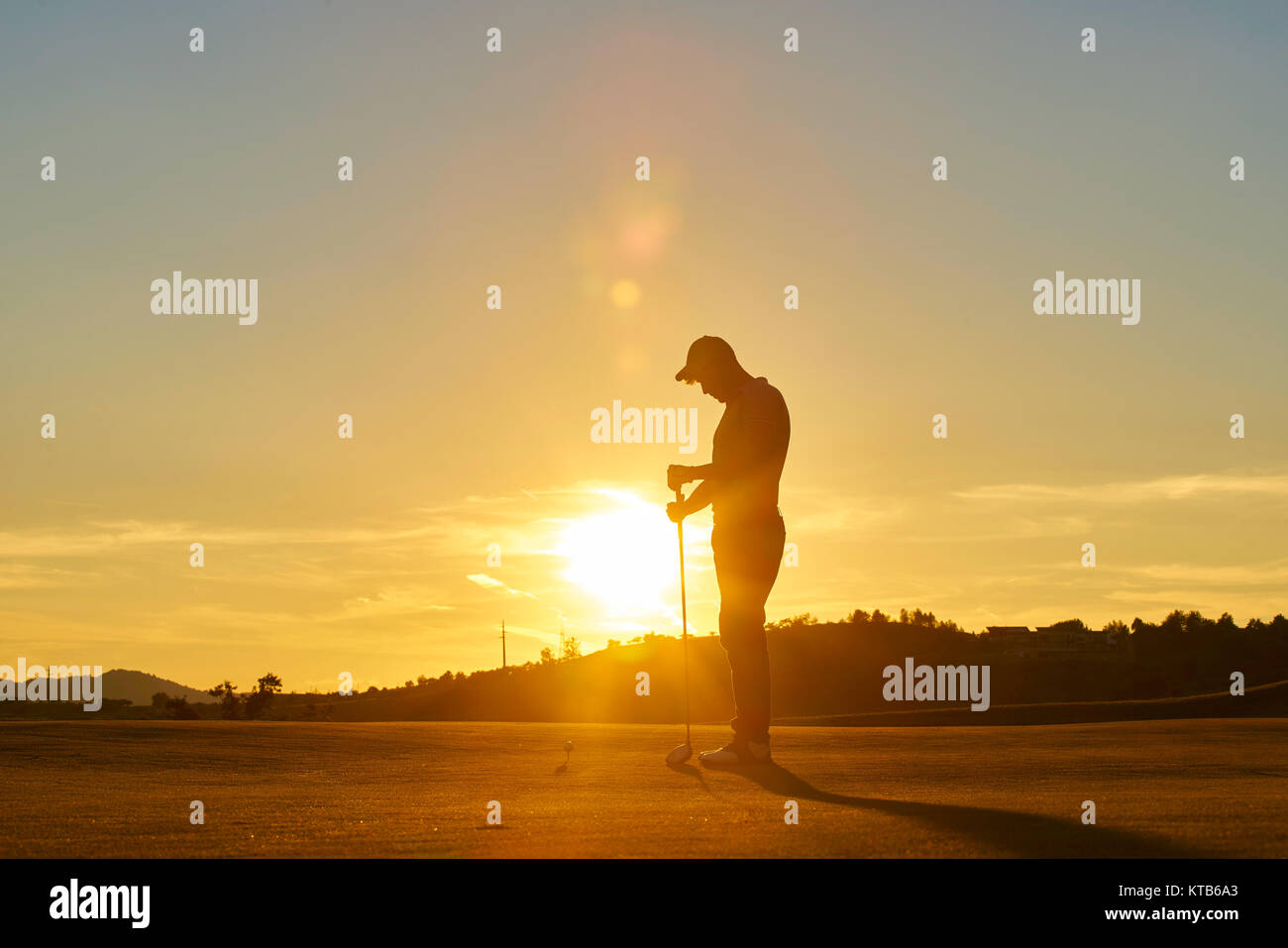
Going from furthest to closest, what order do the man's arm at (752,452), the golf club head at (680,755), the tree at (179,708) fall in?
the tree at (179,708), the golf club head at (680,755), the man's arm at (752,452)

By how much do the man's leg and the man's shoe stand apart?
75mm

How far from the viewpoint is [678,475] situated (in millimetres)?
9883

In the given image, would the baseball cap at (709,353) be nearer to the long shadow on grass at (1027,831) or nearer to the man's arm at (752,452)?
the man's arm at (752,452)

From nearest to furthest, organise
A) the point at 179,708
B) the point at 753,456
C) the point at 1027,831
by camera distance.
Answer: the point at 1027,831, the point at 753,456, the point at 179,708

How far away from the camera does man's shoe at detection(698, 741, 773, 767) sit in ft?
31.3

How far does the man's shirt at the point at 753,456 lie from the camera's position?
955 cm

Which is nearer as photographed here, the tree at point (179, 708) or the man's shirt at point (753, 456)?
the man's shirt at point (753, 456)

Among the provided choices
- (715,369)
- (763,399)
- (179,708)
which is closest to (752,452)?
(763,399)

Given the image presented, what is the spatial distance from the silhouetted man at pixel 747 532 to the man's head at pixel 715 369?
28cm

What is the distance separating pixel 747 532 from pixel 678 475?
2.49ft
